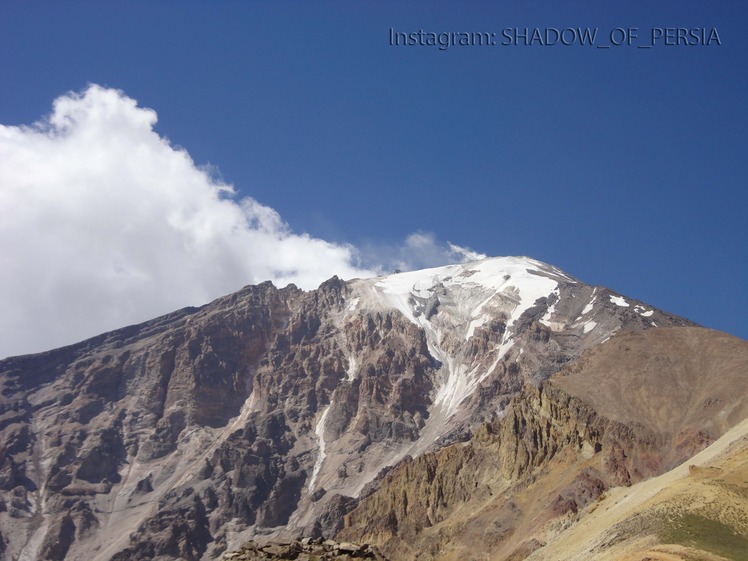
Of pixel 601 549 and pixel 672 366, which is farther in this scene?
pixel 672 366

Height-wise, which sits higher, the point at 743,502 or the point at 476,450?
the point at 476,450

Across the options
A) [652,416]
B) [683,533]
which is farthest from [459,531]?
[683,533]

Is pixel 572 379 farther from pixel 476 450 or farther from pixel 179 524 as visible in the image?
pixel 179 524

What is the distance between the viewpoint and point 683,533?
147 ft

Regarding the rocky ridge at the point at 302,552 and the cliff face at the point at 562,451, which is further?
the cliff face at the point at 562,451

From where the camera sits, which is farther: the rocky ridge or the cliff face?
the cliff face

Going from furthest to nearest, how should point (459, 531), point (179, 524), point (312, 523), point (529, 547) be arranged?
point (179, 524)
point (312, 523)
point (459, 531)
point (529, 547)

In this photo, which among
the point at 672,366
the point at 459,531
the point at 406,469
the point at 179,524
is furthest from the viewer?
the point at 179,524

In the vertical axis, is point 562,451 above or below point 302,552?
above

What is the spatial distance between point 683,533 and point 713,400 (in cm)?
9698

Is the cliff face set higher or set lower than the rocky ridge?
higher

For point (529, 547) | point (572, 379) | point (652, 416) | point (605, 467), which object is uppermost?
point (572, 379)

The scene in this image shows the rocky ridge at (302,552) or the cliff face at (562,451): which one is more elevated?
the cliff face at (562,451)

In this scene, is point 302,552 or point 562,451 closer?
point 302,552
